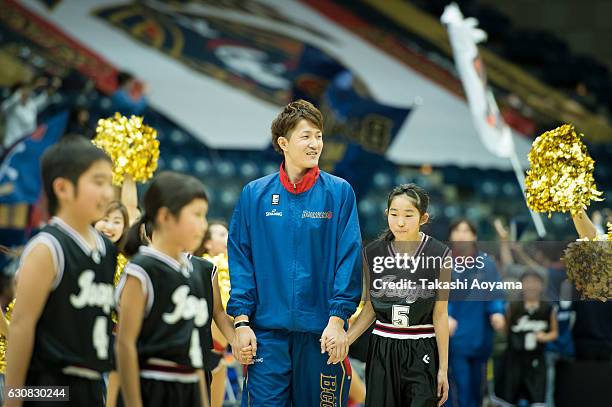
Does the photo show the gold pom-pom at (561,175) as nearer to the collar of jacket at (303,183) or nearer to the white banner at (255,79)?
the collar of jacket at (303,183)

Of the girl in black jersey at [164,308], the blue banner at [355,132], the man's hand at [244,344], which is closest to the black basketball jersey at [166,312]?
the girl in black jersey at [164,308]

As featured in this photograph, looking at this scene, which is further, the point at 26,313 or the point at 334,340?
the point at 334,340

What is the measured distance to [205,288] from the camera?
3.77m

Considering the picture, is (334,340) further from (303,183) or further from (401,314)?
(303,183)

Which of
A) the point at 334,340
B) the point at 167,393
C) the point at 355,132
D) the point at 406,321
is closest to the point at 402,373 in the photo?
the point at 406,321

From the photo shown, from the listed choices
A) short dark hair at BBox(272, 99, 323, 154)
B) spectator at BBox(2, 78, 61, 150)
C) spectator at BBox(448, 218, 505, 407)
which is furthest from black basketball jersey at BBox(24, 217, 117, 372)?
spectator at BBox(2, 78, 61, 150)

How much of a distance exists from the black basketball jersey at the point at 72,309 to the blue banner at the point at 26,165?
275 inches

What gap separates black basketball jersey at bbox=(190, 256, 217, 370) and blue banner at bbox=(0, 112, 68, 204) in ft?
22.2

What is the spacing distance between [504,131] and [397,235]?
3430 millimetres

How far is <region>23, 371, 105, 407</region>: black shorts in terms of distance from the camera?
11.1 feet

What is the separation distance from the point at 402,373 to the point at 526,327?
3261 millimetres

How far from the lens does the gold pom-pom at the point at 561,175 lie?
16.3 ft

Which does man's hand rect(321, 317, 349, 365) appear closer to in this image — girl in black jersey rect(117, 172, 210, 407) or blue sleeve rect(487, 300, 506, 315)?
girl in black jersey rect(117, 172, 210, 407)

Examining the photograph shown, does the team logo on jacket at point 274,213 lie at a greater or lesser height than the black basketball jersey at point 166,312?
greater
